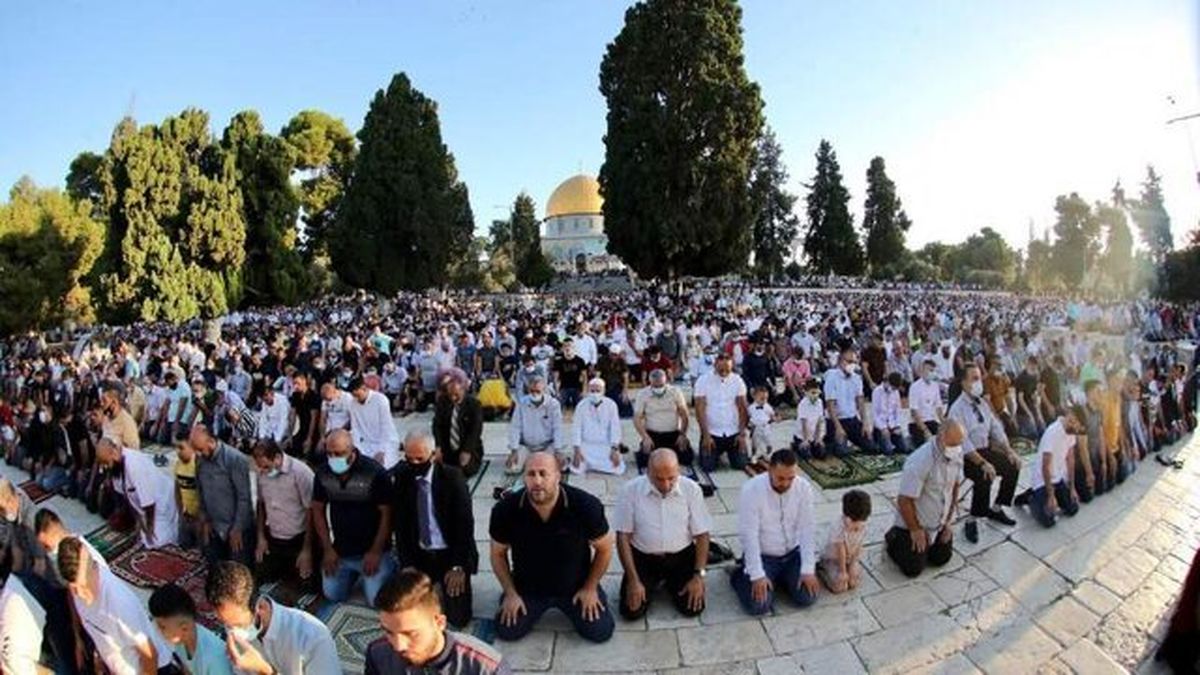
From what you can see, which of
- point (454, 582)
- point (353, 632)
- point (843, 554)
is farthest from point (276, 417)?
point (843, 554)

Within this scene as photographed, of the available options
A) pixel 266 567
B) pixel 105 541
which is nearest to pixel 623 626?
pixel 266 567

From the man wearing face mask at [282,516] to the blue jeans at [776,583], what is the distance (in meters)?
3.04

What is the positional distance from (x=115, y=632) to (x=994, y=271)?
71338 mm

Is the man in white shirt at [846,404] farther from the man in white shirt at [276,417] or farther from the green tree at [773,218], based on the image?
the green tree at [773,218]

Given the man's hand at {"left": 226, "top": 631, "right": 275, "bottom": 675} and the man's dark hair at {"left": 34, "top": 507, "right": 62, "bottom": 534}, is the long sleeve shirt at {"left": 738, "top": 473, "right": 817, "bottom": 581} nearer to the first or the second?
the man's hand at {"left": 226, "top": 631, "right": 275, "bottom": 675}

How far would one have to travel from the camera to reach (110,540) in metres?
6.11

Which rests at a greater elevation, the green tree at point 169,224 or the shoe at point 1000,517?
the green tree at point 169,224

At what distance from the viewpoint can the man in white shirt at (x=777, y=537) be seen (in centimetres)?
441

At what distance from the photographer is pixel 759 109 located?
28250mm

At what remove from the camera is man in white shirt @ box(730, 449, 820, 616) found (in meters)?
4.41

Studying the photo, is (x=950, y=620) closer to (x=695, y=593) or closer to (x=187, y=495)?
(x=695, y=593)

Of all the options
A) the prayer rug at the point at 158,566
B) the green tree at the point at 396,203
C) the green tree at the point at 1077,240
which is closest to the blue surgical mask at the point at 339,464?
the prayer rug at the point at 158,566

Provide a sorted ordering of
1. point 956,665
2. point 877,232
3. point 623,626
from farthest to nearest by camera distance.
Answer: point 877,232 < point 623,626 < point 956,665

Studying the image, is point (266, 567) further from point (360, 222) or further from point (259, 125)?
point (360, 222)
